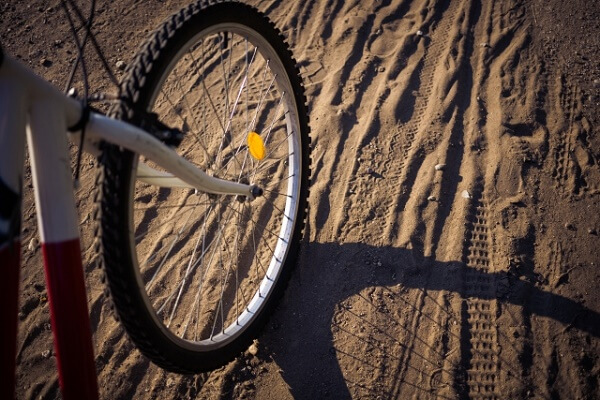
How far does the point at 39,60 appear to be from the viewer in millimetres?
3801

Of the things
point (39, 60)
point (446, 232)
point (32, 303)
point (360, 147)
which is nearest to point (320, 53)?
point (360, 147)

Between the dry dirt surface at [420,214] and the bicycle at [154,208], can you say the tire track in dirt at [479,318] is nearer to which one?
the dry dirt surface at [420,214]

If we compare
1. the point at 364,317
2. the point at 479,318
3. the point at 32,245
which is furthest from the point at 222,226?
the point at 479,318

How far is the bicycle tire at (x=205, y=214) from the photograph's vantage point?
1.56 metres

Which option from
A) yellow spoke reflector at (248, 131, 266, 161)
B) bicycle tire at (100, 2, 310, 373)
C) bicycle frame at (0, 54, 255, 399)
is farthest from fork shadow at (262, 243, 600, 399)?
bicycle frame at (0, 54, 255, 399)

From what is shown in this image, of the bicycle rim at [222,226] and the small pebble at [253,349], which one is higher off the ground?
the bicycle rim at [222,226]

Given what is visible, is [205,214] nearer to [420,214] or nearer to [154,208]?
[154,208]

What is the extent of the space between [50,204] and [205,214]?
1.19 m

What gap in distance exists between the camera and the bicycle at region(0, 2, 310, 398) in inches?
49.7

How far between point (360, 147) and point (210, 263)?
129 centimetres

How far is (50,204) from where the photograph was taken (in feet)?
4.26

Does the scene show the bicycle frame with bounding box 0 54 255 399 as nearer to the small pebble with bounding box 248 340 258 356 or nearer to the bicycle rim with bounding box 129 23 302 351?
the bicycle rim with bounding box 129 23 302 351

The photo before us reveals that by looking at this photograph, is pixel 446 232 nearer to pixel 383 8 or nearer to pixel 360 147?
pixel 360 147

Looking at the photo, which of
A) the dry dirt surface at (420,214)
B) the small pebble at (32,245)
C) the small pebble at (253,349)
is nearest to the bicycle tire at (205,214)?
the small pebble at (253,349)
